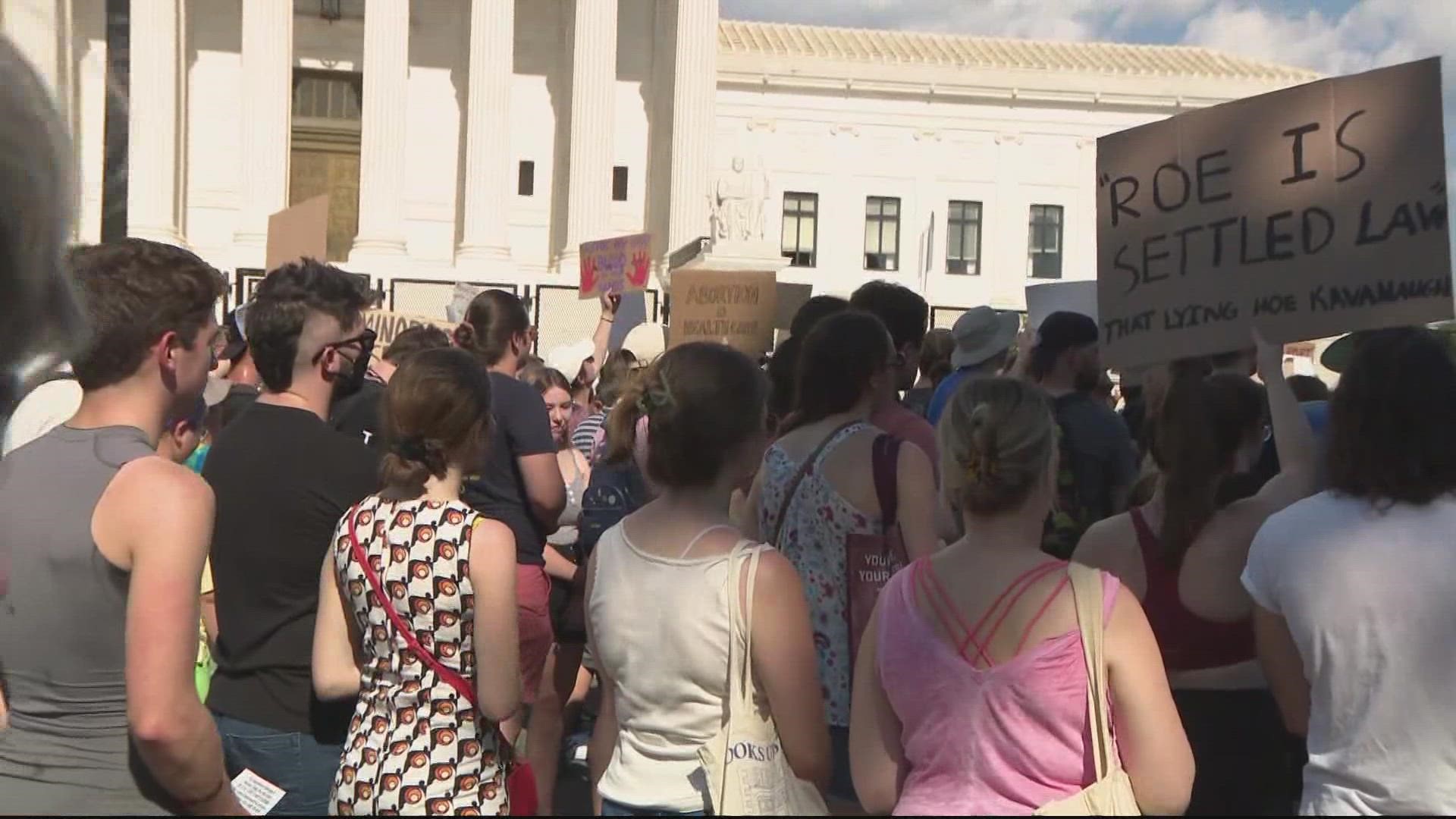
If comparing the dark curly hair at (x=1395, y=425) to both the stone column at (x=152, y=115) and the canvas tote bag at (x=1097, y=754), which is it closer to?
the canvas tote bag at (x=1097, y=754)

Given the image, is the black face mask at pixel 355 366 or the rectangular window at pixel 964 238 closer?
the black face mask at pixel 355 366

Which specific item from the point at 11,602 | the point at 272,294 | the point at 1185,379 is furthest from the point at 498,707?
the point at 1185,379

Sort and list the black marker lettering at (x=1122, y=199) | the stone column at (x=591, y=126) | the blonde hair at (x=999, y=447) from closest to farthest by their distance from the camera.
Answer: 1. the blonde hair at (x=999, y=447)
2. the black marker lettering at (x=1122, y=199)
3. the stone column at (x=591, y=126)

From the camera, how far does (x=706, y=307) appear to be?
10.7 metres

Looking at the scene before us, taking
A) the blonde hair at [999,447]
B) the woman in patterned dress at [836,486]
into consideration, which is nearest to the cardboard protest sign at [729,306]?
the woman in patterned dress at [836,486]

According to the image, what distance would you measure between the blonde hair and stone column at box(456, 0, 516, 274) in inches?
1217

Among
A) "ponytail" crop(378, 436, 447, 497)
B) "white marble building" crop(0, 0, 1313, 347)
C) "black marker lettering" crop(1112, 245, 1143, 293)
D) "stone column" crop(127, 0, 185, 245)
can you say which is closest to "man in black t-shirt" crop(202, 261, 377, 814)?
"ponytail" crop(378, 436, 447, 497)

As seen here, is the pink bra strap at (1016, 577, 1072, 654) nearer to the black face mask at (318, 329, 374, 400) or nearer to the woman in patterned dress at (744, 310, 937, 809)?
the woman in patterned dress at (744, 310, 937, 809)

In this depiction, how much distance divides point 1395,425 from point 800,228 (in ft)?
140

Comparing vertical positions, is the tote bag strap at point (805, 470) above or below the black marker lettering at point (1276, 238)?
below

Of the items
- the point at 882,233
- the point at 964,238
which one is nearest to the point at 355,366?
the point at 882,233

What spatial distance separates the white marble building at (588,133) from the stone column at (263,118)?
0.18 feet

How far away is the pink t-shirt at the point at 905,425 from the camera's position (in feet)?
15.6

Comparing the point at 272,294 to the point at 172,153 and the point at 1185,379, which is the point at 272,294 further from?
the point at 172,153
